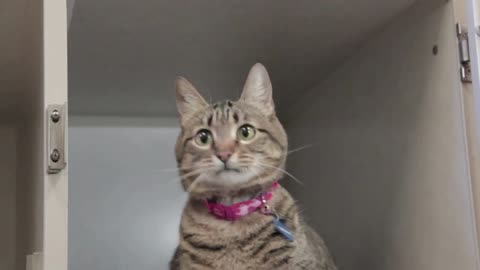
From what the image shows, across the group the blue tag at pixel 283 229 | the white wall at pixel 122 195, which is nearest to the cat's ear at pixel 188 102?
the blue tag at pixel 283 229

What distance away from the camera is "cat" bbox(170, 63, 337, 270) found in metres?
0.86

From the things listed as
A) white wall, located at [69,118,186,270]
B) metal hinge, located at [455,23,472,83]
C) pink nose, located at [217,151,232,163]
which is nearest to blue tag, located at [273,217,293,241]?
pink nose, located at [217,151,232,163]

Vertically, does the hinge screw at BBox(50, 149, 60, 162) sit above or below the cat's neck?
above

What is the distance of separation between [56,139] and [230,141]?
12.6 inches

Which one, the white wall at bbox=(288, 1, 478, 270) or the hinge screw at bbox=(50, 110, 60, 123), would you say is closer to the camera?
the hinge screw at bbox=(50, 110, 60, 123)

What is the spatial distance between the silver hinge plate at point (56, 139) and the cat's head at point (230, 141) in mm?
288

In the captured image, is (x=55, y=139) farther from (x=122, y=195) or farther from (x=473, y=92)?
(x=122, y=195)

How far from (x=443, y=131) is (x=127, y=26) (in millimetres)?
530

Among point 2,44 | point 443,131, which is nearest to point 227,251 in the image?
point 443,131

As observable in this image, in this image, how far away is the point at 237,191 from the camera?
0.89 metres

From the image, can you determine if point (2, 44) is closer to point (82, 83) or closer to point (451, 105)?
point (82, 83)

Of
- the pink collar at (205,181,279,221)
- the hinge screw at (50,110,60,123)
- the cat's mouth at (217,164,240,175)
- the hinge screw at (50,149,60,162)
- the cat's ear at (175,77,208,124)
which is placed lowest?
the pink collar at (205,181,279,221)

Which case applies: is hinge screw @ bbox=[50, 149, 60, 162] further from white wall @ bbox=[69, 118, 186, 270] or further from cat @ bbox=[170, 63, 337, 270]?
white wall @ bbox=[69, 118, 186, 270]

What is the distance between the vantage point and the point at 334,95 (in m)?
1.30
